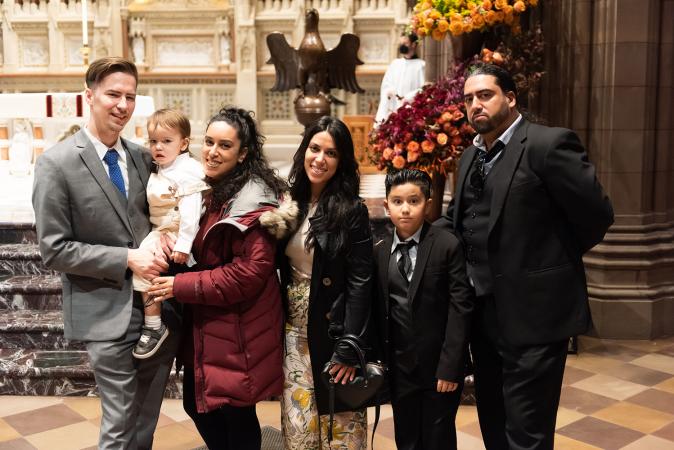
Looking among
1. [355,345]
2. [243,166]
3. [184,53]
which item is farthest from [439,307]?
[184,53]

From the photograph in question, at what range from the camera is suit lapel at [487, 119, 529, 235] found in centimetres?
252

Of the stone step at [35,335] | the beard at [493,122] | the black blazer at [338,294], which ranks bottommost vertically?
the stone step at [35,335]

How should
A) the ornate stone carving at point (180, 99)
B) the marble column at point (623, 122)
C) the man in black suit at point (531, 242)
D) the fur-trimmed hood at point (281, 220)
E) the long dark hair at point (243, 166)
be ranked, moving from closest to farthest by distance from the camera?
the man in black suit at point (531, 242)
the fur-trimmed hood at point (281, 220)
the long dark hair at point (243, 166)
the marble column at point (623, 122)
the ornate stone carving at point (180, 99)

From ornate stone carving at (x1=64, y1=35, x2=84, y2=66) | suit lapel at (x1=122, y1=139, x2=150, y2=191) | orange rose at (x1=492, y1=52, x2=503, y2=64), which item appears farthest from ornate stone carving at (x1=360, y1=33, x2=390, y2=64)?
suit lapel at (x1=122, y1=139, x2=150, y2=191)

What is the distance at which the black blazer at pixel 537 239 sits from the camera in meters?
2.48

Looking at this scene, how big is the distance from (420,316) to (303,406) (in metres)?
0.55

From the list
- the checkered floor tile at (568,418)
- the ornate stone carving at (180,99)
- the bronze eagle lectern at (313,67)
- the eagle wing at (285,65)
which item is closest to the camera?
the checkered floor tile at (568,418)

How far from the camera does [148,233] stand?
8.91 ft

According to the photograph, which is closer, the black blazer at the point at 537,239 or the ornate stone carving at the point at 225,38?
the black blazer at the point at 537,239

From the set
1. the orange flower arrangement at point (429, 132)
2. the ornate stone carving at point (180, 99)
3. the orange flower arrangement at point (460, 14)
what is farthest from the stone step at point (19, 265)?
the ornate stone carving at point (180, 99)

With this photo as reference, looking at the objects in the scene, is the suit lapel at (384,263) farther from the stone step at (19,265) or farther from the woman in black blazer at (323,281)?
the stone step at (19,265)

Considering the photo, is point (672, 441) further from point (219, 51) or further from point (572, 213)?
point (219, 51)

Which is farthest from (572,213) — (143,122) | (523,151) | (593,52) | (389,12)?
(389,12)

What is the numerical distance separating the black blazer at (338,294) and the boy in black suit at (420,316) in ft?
0.41
